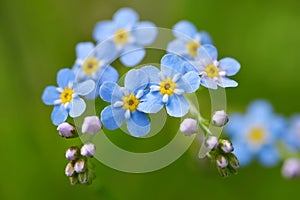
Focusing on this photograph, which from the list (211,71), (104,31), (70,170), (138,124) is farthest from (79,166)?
(104,31)

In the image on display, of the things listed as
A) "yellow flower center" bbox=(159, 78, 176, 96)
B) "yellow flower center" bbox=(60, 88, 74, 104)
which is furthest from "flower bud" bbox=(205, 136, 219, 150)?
"yellow flower center" bbox=(60, 88, 74, 104)

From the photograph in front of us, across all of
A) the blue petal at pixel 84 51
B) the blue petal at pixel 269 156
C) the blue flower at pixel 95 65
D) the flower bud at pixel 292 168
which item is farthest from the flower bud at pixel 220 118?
the blue petal at pixel 269 156

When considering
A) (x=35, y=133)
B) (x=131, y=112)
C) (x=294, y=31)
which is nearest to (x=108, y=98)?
(x=131, y=112)

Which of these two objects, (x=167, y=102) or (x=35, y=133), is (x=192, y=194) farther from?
(x=167, y=102)

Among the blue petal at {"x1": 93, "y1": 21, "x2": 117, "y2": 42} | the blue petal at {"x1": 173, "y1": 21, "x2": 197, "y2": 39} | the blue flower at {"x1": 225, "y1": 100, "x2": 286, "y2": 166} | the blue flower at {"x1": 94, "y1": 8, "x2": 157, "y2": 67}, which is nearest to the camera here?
the blue petal at {"x1": 173, "y1": 21, "x2": 197, "y2": 39}

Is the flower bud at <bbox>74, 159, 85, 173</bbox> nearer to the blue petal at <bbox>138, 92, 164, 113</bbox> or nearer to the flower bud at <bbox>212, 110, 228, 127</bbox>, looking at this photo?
the blue petal at <bbox>138, 92, 164, 113</bbox>
